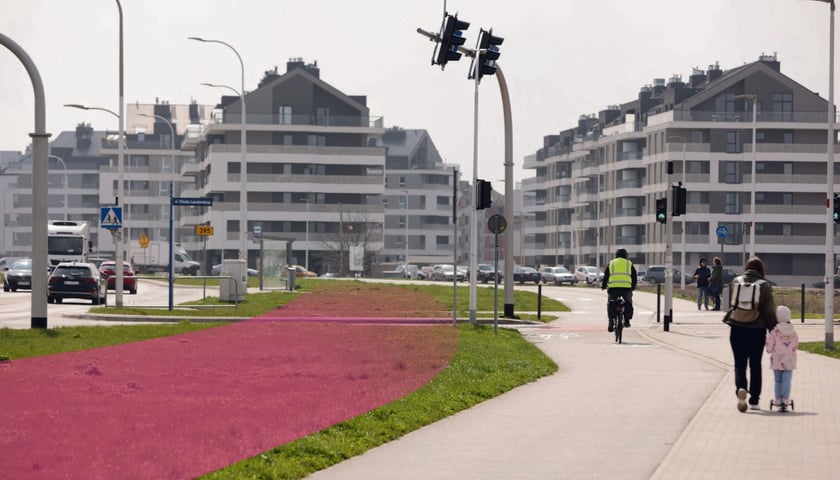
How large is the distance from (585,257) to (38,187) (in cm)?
12645

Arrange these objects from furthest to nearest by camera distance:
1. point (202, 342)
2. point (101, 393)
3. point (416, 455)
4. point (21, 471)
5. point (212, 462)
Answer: point (202, 342) < point (101, 393) < point (416, 455) < point (212, 462) < point (21, 471)

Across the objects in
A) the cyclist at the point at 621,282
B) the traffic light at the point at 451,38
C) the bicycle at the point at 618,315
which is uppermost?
the traffic light at the point at 451,38

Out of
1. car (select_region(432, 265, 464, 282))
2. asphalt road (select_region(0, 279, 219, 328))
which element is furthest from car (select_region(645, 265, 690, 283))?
asphalt road (select_region(0, 279, 219, 328))

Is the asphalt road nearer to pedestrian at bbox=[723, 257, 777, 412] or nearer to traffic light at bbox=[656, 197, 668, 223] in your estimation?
traffic light at bbox=[656, 197, 668, 223]

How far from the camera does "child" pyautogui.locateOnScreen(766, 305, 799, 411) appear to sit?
14.8 metres

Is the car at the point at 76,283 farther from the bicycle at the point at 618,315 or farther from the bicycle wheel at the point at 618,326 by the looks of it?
the bicycle wheel at the point at 618,326

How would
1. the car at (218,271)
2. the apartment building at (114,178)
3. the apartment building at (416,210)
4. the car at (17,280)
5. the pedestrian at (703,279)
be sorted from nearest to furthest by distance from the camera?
the pedestrian at (703,279) → the car at (17,280) → the car at (218,271) → the apartment building at (114,178) → the apartment building at (416,210)

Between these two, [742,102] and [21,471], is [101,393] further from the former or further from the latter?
[742,102]

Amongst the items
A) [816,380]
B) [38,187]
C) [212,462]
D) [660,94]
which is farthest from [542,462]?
[660,94]

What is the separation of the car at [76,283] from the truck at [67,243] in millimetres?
17946

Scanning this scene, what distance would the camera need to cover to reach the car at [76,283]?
153 feet

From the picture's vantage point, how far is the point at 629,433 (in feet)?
41.4

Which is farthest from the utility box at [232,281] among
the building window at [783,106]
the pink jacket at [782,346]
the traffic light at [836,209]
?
the building window at [783,106]

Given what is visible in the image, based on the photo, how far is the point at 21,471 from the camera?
30.9ft
